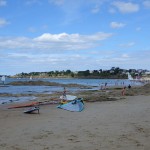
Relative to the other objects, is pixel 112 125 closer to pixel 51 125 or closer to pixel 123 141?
pixel 51 125

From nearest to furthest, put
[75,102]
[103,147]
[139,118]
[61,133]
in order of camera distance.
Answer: [103,147] < [61,133] < [139,118] < [75,102]

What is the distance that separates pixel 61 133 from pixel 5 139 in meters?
1.92

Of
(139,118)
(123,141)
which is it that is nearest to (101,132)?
(123,141)

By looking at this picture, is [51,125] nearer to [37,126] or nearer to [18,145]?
[37,126]

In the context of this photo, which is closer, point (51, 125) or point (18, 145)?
point (18, 145)

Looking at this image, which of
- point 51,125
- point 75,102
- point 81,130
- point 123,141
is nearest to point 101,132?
point 81,130

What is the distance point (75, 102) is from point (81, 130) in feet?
30.2

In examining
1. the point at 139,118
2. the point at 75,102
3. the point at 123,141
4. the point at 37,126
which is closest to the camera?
the point at 123,141

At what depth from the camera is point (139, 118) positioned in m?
15.3

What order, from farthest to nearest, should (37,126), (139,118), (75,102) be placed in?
(75,102)
(139,118)
(37,126)

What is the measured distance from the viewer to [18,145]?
31.4 feet

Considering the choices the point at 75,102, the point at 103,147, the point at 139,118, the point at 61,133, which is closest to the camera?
the point at 103,147

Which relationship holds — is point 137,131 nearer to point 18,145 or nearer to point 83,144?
point 83,144

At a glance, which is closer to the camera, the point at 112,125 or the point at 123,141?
the point at 123,141
